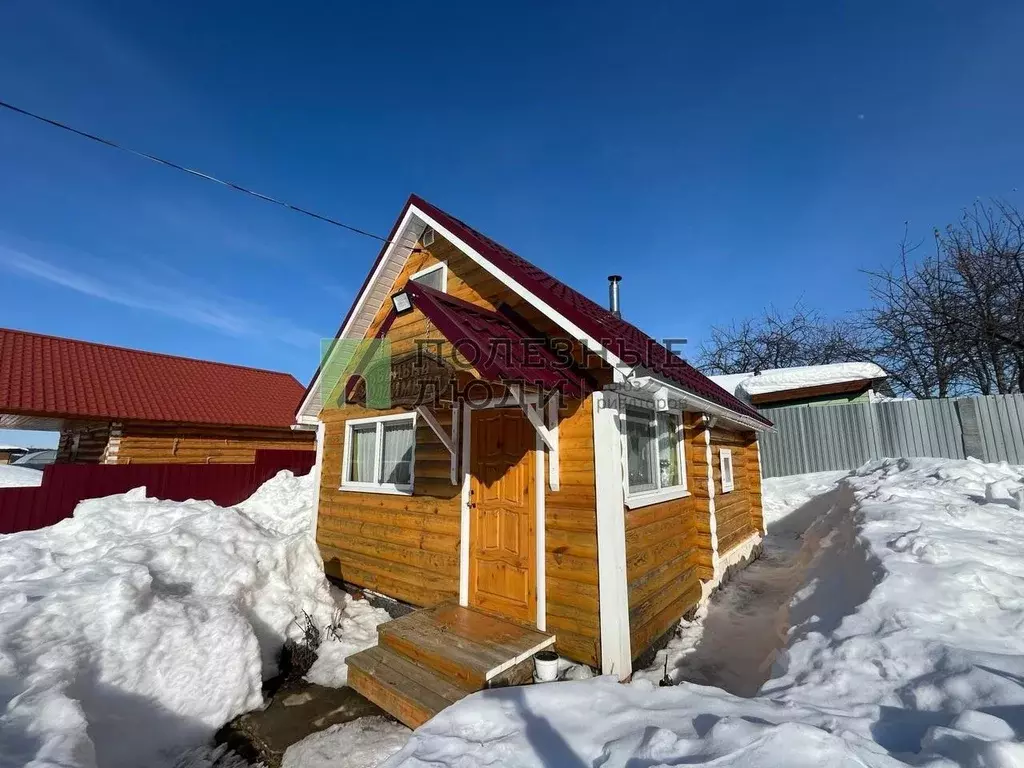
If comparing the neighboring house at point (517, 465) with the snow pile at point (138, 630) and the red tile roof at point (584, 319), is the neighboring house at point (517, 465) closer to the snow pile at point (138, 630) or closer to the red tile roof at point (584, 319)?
the red tile roof at point (584, 319)

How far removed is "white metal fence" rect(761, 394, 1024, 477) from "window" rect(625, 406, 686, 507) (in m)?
9.15

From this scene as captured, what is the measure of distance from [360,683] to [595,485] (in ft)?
9.81

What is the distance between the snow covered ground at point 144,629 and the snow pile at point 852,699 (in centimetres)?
241

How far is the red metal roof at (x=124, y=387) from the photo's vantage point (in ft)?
40.6

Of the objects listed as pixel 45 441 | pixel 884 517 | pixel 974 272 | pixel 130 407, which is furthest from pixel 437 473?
pixel 45 441

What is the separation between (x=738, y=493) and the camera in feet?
27.5

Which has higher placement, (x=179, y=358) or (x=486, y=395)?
(x=179, y=358)

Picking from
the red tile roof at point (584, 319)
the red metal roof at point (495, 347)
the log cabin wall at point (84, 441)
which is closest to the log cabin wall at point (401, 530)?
the red metal roof at point (495, 347)

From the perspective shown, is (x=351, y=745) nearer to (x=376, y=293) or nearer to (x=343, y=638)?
(x=343, y=638)

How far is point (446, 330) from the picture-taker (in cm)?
405

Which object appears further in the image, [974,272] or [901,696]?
[974,272]

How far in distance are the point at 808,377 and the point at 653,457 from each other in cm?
1315

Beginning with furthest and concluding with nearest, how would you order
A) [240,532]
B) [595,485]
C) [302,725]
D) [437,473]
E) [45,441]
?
[45,441] < [240,532] < [437,473] < [595,485] < [302,725]

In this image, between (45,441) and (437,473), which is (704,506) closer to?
(437,473)
